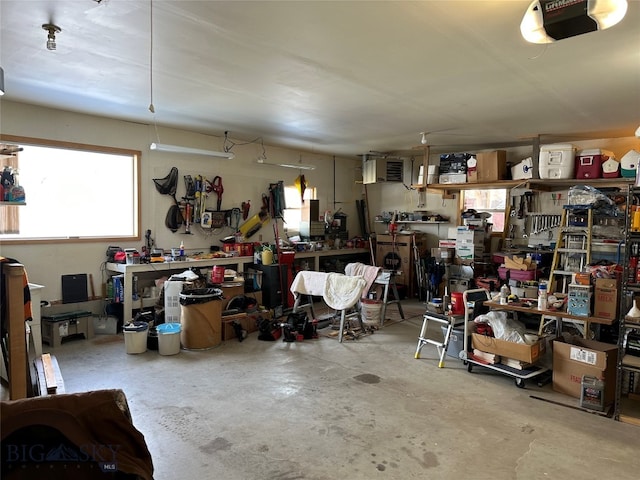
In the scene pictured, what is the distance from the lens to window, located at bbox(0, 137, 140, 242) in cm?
480

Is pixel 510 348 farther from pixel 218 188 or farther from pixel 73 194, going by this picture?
pixel 73 194

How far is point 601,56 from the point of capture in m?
3.09

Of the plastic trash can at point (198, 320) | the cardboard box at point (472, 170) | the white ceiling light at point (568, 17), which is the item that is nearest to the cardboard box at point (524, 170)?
the cardboard box at point (472, 170)

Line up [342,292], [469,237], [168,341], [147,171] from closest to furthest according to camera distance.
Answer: [168,341]
[342,292]
[147,171]
[469,237]

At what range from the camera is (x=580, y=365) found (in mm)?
3418

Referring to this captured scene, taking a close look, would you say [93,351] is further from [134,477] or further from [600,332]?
[600,332]

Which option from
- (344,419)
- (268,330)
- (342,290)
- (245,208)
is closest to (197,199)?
(245,208)

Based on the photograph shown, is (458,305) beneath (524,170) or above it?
beneath

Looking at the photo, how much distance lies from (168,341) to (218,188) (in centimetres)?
284

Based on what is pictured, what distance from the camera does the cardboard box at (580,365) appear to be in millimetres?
3281

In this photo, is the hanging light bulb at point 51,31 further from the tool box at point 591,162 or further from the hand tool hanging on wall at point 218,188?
the tool box at point 591,162

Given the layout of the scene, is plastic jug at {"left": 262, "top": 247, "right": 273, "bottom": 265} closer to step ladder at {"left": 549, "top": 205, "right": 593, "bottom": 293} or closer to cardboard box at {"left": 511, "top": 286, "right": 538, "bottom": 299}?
cardboard box at {"left": 511, "top": 286, "right": 538, "bottom": 299}

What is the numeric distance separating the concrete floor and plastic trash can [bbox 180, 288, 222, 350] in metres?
0.15

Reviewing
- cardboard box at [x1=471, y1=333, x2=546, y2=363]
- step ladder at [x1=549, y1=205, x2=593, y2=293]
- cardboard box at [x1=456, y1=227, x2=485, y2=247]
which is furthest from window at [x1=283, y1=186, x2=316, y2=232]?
cardboard box at [x1=471, y1=333, x2=546, y2=363]
